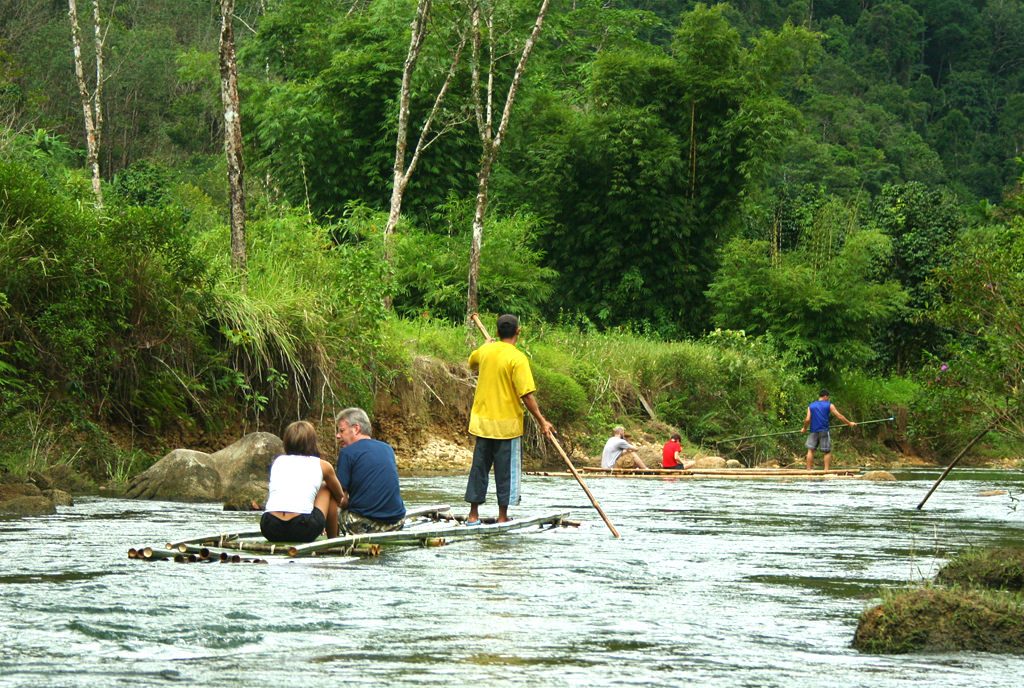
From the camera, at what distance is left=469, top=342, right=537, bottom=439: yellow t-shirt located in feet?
48.6

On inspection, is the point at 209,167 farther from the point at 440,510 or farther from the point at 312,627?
the point at 312,627

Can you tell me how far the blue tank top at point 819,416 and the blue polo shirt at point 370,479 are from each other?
70.9 ft

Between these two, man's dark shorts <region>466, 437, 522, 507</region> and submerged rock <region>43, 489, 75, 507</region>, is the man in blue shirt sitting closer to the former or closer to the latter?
man's dark shorts <region>466, 437, 522, 507</region>

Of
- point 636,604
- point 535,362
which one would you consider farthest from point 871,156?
point 636,604

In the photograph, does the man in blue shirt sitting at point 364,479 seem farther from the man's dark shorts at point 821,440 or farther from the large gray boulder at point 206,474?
the man's dark shorts at point 821,440

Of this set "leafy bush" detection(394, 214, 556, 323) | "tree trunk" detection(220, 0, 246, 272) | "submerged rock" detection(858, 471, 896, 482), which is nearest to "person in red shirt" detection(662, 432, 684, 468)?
"submerged rock" detection(858, 471, 896, 482)

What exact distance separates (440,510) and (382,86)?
85.7 feet

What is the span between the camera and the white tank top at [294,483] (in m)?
11.8

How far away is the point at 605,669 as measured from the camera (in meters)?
7.68

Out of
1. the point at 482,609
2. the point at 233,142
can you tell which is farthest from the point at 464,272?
the point at 482,609

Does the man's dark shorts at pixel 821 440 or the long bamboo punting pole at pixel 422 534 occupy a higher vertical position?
the long bamboo punting pole at pixel 422 534

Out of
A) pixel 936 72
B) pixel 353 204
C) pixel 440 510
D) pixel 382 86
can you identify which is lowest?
pixel 440 510

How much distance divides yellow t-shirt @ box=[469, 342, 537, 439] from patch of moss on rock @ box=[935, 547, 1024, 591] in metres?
5.00

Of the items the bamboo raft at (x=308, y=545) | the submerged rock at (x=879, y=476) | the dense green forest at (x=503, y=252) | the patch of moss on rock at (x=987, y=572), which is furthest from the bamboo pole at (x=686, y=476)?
the patch of moss on rock at (x=987, y=572)
